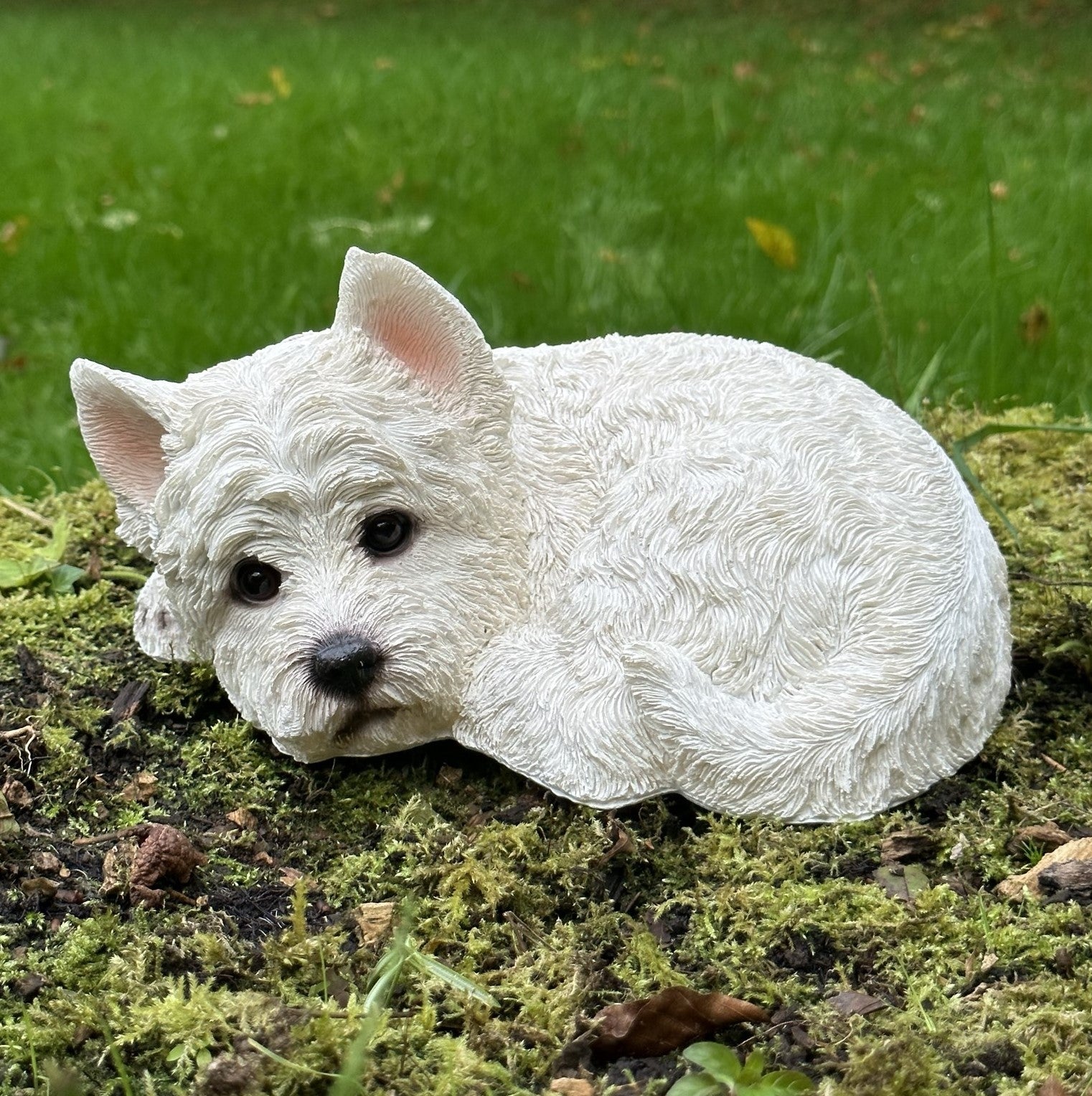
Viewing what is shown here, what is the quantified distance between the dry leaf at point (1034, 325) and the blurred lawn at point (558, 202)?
0.04ft

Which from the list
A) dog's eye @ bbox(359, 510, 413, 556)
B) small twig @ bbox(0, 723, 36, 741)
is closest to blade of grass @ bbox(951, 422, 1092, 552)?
dog's eye @ bbox(359, 510, 413, 556)

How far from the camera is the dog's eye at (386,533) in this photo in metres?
2.84

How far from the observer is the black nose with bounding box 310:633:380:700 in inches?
106

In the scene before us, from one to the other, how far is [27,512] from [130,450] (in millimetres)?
1487

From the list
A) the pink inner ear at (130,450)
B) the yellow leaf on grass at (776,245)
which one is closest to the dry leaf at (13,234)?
the yellow leaf on grass at (776,245)

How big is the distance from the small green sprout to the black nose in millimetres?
1068

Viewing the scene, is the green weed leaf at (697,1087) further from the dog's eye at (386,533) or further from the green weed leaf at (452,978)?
the dog's eye at (386,533)

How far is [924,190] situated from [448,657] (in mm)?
5600

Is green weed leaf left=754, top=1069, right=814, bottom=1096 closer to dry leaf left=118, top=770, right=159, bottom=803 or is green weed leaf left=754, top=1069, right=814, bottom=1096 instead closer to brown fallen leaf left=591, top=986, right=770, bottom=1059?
brown fallen leaf left=591, top=986, right=770, bottom=1059

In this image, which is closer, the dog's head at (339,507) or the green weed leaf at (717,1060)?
the green weed leaf at (717,1060)

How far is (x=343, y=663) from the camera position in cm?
270

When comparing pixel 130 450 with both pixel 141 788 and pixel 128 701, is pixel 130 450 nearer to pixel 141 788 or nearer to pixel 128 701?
pixel 128 701

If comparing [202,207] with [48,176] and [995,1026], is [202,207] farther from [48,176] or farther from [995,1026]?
[995,1026]

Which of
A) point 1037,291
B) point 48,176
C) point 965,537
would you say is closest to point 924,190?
point 1037,291
